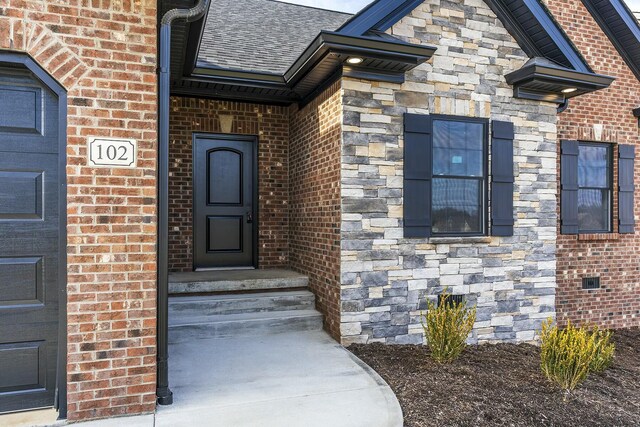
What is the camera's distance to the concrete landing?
10.7 ft

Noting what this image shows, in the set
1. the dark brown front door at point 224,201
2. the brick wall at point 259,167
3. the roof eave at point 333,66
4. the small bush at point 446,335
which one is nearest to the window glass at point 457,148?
the roof eave at point 333,66

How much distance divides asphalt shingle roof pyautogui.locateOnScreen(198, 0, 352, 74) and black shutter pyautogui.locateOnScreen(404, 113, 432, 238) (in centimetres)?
217

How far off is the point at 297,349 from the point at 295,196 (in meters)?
2.61

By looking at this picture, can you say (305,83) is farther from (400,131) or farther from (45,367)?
(45,367)

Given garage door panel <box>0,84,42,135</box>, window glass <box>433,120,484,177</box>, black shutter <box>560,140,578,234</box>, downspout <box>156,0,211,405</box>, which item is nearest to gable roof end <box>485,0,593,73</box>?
black shutter <box>560,140,578,234</box>

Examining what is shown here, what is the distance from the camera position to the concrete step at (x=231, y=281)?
559cm

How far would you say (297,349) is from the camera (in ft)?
15.9

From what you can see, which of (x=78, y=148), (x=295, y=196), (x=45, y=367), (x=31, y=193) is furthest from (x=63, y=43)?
(x=295, y=196)

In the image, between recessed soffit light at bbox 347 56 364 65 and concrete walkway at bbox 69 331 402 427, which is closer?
concrete walkway at bbox 69 331 402 427

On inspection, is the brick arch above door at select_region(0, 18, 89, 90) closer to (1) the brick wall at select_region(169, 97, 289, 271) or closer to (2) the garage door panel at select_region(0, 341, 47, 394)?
(2) the garage door panel at select_region(0, 341, 47, 394)

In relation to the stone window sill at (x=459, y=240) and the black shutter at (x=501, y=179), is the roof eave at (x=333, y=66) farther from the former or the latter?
the stone window sill at (x=459, y=240)

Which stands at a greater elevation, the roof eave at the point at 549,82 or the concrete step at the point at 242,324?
the roof eave at the point at 549,82

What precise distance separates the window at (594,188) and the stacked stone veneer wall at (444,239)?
4.40 feet

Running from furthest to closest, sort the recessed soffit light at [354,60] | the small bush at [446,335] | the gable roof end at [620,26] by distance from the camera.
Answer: the gable roof end at [620,26] < the recessed soffit light at [354,60] < the small bush at [446,335]
